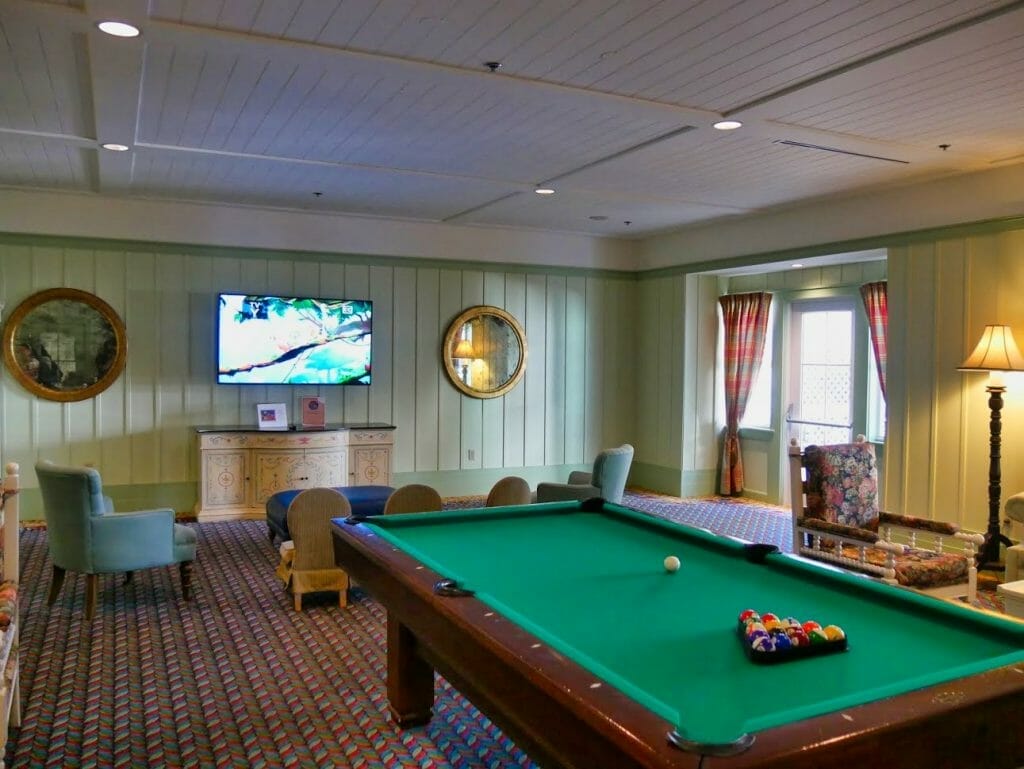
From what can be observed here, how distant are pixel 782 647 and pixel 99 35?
3.47 m

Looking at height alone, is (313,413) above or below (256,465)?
above

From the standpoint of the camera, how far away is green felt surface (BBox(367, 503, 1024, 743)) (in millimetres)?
1766

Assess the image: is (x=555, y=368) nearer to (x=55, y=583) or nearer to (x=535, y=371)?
(x=535, y=371)

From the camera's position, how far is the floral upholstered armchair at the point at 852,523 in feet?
14.1

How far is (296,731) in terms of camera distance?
3.32 meters

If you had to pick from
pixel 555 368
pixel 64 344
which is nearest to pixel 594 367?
pixel 555 368

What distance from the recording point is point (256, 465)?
23.8 ft

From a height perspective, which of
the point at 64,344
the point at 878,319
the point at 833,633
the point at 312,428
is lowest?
the point at 833,633

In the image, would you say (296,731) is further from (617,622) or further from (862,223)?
(862,223)

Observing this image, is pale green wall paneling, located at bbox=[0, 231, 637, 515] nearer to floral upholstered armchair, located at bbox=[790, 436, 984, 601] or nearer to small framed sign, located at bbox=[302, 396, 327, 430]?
small framed sign, located at bbox=[302, 396, 327, 430]

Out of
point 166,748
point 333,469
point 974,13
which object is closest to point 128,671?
point 166,748

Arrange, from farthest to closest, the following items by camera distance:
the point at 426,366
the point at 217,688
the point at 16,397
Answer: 1. the point at 426,366
2. the point at 16,397
3. the point at 217,688

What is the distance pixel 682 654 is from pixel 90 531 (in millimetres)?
3669

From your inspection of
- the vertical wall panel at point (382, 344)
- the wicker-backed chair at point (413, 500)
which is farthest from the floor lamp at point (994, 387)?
the vertical wall panel at point (382, 344)
